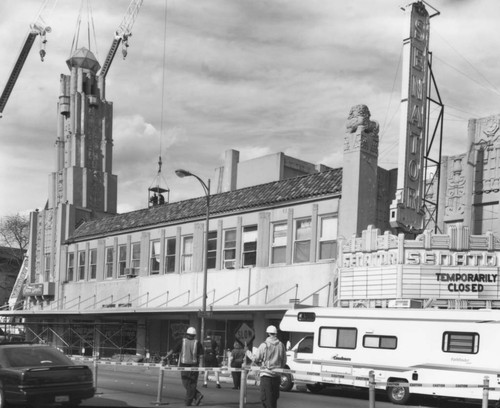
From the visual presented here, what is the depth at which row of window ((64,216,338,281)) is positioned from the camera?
30.4 metres

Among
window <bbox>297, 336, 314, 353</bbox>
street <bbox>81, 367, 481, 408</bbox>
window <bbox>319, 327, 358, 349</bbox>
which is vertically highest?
window <bbox>319, 327, 358, 349</bbox>

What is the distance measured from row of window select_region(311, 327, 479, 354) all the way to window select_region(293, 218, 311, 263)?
9.08 meters

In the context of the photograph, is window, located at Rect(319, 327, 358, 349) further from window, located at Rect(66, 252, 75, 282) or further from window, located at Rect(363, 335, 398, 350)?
window, located at Rect(66, 252, 75, 282)

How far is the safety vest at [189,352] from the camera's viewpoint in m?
16.8

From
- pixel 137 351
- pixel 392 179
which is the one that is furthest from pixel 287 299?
pixel 137 351

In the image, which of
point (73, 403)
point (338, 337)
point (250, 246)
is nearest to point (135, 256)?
point (250, 246)

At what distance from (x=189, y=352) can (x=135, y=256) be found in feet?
77.9

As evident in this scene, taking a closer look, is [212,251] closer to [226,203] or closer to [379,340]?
[226,203]

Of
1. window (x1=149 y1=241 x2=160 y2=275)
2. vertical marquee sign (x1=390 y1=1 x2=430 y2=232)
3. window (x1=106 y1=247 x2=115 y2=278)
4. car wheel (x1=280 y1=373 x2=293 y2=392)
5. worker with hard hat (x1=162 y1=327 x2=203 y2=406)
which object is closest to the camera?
worker with hard hat (x1=162 y1=327 x2=203 y2=406)

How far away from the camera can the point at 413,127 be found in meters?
28.6

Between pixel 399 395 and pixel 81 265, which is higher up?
pixel 81 265

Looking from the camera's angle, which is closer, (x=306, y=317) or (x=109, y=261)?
(x=306, y=317)

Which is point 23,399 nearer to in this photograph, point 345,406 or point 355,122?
point 345,406

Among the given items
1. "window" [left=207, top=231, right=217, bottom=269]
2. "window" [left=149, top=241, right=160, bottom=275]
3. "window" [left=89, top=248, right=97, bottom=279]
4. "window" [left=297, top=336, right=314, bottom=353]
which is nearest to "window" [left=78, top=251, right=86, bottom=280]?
"window" [left=89, top=248, right=97, bottom=279]
